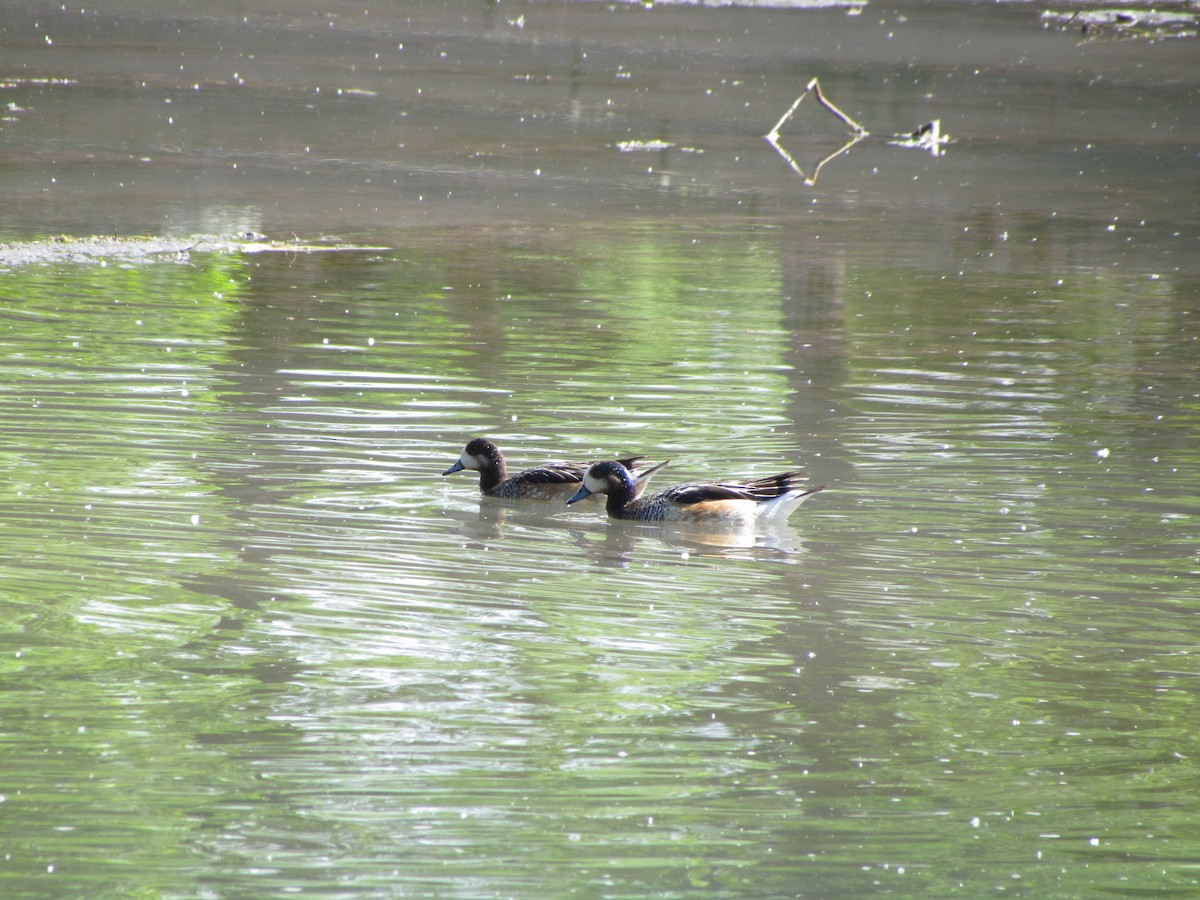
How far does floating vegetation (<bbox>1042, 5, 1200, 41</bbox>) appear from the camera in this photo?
40938 millimetres

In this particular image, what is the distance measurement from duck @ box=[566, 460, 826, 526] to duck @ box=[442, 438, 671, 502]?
10 cm

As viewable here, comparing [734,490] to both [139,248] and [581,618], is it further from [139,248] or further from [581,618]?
[139,248]

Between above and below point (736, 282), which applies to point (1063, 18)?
above

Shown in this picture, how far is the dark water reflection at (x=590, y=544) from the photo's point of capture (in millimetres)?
5422

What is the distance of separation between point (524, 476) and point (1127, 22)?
37.4 meters

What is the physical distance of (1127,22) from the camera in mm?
42938

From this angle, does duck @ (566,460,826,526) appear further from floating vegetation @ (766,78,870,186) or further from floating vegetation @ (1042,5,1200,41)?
floating vegetation @ (1042,5,1200,41)

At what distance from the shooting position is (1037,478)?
31.3 feet

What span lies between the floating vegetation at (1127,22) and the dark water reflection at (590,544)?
21.5 m

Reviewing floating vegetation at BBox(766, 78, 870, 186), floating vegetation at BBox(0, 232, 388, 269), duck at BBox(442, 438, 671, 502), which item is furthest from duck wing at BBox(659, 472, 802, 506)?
floating vegetation at BBox(766, 78, 870, 186)

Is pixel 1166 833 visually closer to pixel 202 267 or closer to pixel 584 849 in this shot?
pixel 584 849

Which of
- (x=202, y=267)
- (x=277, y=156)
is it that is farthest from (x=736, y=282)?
(x=277, y=156)

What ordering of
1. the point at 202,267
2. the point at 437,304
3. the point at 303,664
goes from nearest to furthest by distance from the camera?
the point at 303,664 < the point at 437,304 < the point at 202,267

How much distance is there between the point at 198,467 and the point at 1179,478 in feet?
16.9
